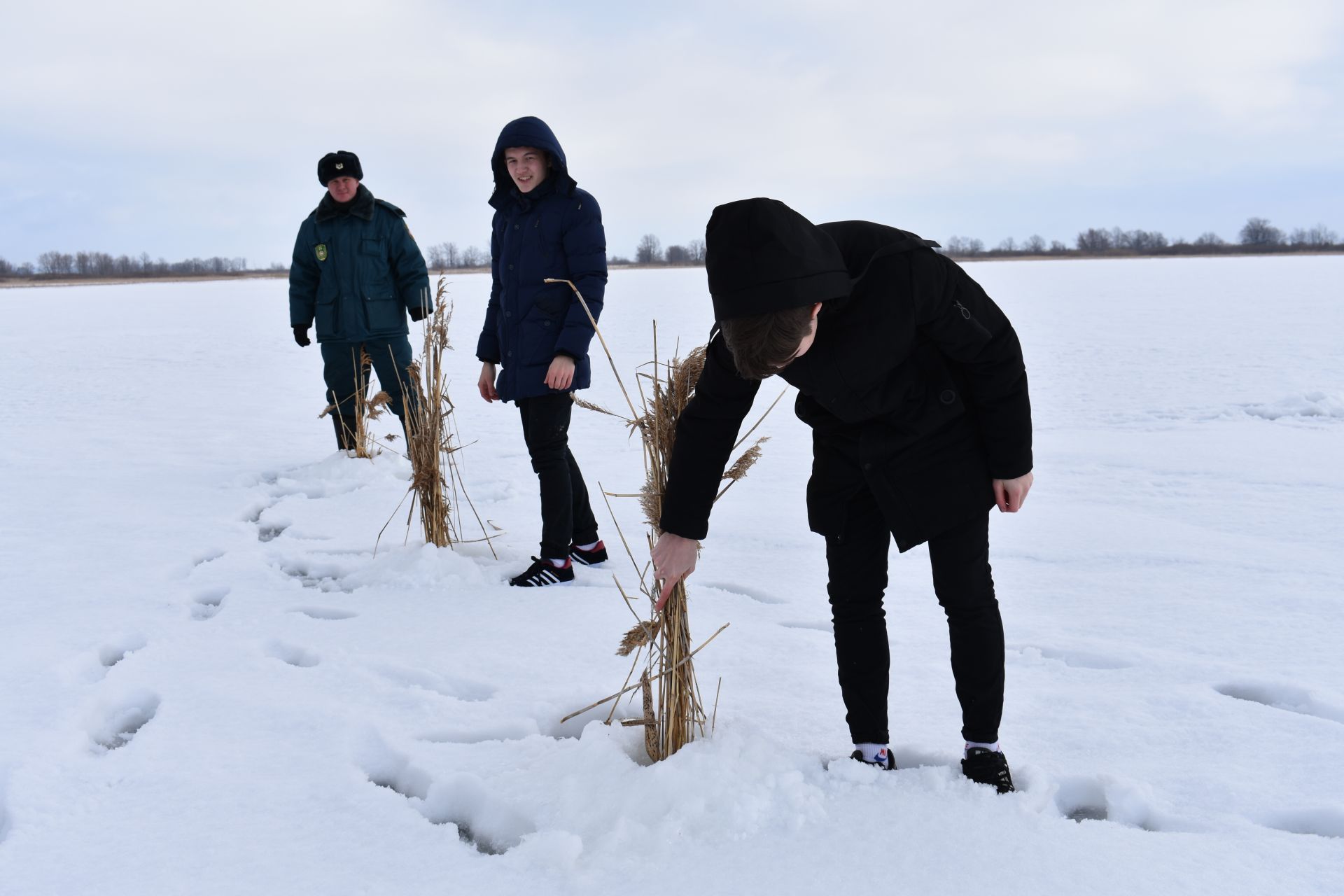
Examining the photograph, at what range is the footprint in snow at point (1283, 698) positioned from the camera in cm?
202

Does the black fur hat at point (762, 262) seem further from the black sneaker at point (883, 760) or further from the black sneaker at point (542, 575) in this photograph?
the black sneaker at point (542, 575)

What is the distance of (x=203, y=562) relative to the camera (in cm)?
333

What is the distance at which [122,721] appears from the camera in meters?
2.12

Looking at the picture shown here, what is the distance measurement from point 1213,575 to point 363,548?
313cm

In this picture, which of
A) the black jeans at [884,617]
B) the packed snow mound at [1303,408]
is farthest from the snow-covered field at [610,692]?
the packed snow mound at [1303,408]

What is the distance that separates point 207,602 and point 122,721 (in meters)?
0.87

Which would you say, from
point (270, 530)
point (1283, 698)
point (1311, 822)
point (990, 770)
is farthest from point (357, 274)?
point (1311, 822)

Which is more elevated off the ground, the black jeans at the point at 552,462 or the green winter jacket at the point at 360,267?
the green winter jacket at the point at 360,267

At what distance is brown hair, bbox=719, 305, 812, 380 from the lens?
134cm

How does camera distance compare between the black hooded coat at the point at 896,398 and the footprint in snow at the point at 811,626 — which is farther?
the footprint in snow at the point at 811,626

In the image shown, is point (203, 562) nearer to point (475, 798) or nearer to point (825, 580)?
point (475, 798)

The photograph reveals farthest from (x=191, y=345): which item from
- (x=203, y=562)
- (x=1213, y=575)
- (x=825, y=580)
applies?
(x=1213, y=575)

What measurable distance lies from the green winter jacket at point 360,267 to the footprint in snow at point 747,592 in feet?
7.76

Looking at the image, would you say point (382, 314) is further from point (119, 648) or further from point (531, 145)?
point (119, 648)
